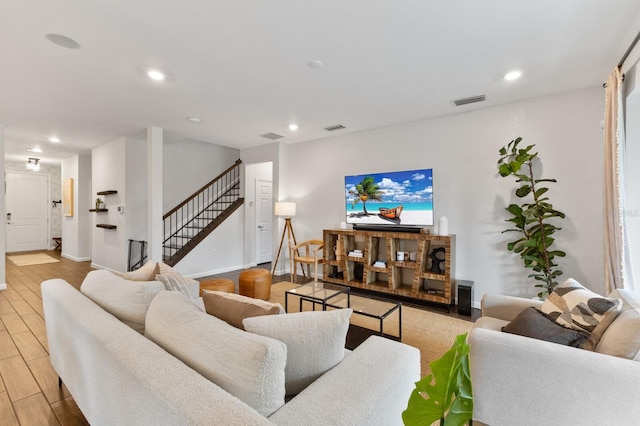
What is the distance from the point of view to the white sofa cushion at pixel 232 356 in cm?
91

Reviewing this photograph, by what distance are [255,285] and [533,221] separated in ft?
11.2

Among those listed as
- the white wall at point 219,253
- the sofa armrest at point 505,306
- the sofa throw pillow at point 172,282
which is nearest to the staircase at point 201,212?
the white wall at point 219,253

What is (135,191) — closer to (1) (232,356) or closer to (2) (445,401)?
(1) (232,356)

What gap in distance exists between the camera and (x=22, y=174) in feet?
26.6

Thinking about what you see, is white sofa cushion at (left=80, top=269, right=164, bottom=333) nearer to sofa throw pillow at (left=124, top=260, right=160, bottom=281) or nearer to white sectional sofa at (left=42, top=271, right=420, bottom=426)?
white sectional sofa at (left=42, top=271, right=420, bottom=426)

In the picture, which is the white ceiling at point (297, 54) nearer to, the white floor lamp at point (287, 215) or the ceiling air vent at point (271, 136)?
the ceiling air vent at point (271, 136)

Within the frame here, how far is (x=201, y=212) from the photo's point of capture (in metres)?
6.36

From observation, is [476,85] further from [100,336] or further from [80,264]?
[80,264]

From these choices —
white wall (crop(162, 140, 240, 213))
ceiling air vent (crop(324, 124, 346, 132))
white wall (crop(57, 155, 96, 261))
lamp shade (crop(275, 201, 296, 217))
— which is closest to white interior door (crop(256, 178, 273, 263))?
white wall (crop(162, 140, 240, 213))

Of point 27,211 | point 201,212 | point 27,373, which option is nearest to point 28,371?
point 27,373

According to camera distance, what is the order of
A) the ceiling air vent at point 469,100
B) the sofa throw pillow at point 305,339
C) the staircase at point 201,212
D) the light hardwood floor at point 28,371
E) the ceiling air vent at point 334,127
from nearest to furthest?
1. the sofa throw pillow at point 305,339
2. the light hardwood floor at point 28,371
3. the ceiling air vent at point 469,100
4. the ceiling air vent at point 334,127
5. the staircase at point 201,212

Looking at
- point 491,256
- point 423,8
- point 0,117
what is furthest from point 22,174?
point 491,256

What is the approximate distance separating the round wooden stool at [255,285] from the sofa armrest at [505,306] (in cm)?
259

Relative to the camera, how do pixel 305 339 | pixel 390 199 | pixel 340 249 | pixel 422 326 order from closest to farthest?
pixel 305 339 → pixel 422 326 → pixel 390 199 → pixel 340 249
